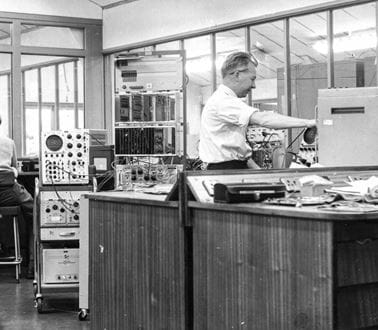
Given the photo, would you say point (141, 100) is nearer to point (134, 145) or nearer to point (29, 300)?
point (134, 145)

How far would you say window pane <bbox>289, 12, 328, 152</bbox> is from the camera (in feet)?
23.0

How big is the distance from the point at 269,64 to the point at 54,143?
342 cm

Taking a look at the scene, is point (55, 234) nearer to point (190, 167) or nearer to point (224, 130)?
point (190, 167)

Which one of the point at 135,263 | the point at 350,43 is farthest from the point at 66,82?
the point at 135,263

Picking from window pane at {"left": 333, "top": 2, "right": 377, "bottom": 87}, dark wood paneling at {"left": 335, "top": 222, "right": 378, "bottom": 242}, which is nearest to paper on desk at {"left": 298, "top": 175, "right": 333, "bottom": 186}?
dark wood paneling at {"left": 335, "top": 222, "right": 378, "bottom": 242}

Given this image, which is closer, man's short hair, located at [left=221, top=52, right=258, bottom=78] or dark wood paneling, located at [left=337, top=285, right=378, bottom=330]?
dark wood paneling, located at [left=337, top=285, right=378, bottom=330]

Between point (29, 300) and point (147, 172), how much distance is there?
130 cm

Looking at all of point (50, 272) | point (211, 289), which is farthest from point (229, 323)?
point (50, 272)

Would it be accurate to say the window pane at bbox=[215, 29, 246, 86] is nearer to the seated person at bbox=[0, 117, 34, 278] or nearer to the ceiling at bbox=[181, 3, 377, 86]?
the ceiling at bbox=[181, 3, 377, 86]

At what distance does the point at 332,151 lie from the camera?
3.19m

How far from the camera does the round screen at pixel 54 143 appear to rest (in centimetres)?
509

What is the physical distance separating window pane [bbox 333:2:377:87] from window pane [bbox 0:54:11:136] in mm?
4466

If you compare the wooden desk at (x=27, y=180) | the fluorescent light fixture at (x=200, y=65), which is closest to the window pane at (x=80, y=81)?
the fluorescent light fixture at (x=200, y=65)

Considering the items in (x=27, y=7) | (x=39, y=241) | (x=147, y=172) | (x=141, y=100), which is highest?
(x=27, y=7)
